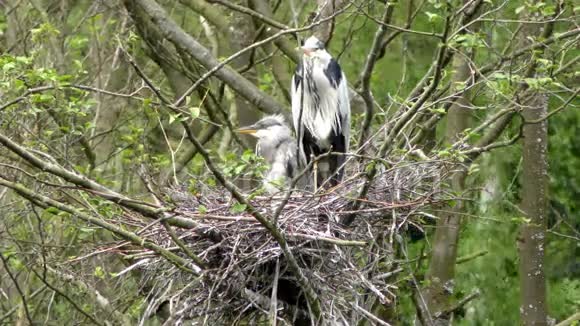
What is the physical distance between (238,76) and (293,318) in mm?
2049

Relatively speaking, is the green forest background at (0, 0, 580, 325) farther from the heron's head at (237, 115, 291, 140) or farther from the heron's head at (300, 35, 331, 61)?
the heron's head at (300, 35, 331, 61)

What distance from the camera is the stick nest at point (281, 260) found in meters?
4.40

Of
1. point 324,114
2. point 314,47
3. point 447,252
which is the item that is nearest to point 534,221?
point 447,252

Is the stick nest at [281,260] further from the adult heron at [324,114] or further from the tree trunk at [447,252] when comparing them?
the tree trunk at [447,252]

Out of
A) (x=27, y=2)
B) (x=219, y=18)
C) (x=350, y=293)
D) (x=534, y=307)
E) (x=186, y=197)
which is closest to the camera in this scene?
(x=350, y=293)

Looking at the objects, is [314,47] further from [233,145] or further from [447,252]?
[233,145]

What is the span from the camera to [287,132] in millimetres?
6336

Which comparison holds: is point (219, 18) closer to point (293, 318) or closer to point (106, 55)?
point (106, 55)

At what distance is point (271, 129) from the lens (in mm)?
6297

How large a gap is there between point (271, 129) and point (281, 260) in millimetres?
1883

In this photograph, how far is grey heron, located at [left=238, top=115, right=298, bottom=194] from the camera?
6184 millimetres

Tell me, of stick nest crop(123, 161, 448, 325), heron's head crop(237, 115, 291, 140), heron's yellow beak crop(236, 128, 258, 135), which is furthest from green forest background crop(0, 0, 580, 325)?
stick nest crop(123, 161, 448, 325)

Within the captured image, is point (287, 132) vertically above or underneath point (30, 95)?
underneath

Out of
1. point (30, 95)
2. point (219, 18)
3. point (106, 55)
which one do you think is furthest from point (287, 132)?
point (106, 55)
